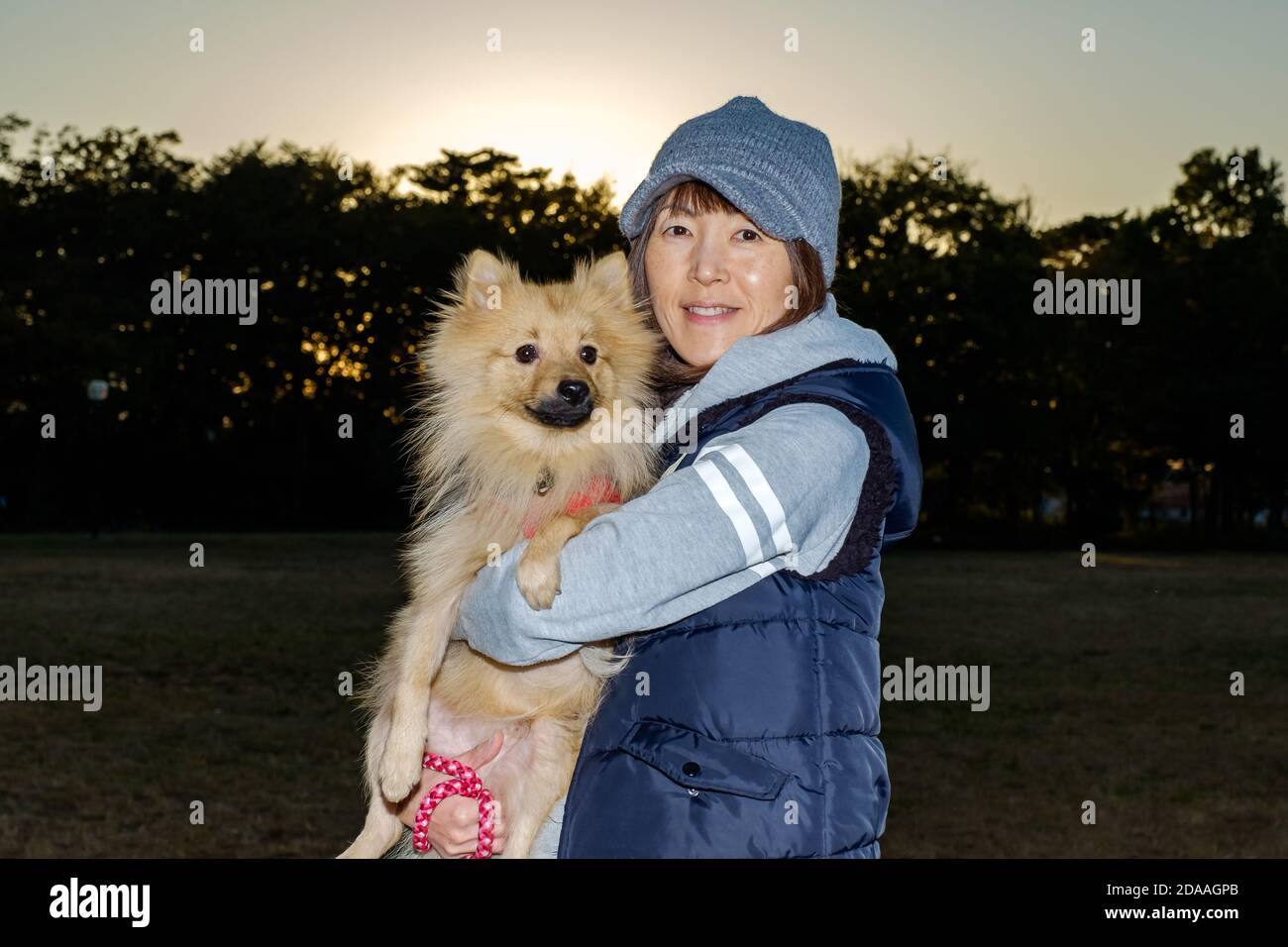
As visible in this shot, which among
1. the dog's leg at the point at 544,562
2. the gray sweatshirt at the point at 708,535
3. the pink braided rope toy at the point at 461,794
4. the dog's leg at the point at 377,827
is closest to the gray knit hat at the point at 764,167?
the gray sweatshirt at the point at 708,535

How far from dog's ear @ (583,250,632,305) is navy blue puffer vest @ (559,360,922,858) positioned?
1.63 meters

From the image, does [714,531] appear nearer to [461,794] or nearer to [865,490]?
[865,490]

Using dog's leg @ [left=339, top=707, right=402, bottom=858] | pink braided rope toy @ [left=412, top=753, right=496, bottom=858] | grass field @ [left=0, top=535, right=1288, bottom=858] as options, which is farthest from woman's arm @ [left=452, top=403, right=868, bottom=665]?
grass field @ [left=0, top=535, right=1288, bottom=858]

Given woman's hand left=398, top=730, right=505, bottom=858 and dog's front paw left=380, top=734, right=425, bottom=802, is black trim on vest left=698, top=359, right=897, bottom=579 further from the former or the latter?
dog's front paw left=380, top=734, right=425, bottom=802

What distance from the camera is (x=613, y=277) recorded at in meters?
4.16

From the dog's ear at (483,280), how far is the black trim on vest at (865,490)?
1.92 metres

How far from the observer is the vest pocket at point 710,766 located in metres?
2.33

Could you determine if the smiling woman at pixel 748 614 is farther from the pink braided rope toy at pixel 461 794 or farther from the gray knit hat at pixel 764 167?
the pink braided rope toy at pixel 461 794

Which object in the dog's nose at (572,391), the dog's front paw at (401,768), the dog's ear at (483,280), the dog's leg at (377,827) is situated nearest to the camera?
the dog's front paw at (401,768)

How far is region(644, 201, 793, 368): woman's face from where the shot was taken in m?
2.92

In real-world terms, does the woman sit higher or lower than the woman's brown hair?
lower

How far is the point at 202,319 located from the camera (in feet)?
145

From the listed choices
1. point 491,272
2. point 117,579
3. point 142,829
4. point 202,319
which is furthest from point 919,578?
point 202,319
